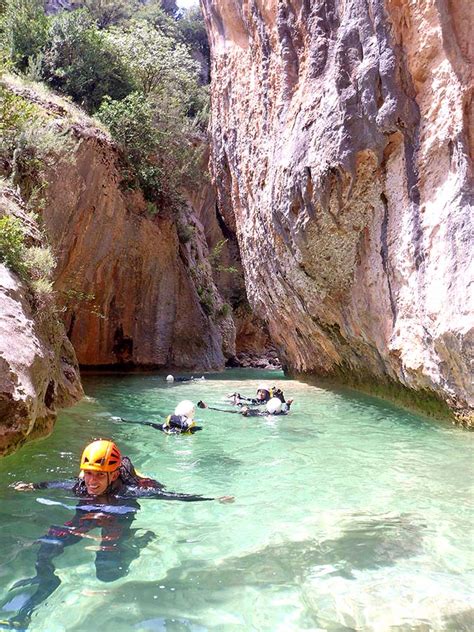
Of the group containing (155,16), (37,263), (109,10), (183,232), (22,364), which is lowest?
→ (22,364)

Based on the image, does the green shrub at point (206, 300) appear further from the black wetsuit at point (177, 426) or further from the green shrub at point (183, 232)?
the black wetsuit at point (177, 426)

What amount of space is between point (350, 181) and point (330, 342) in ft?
17.4

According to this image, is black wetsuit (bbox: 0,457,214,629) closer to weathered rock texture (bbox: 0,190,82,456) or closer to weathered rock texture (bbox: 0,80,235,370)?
weathered rock texture (bbox: 0,190,82,456)

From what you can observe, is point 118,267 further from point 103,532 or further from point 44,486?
point 103,532

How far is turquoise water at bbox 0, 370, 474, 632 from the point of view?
3.18m

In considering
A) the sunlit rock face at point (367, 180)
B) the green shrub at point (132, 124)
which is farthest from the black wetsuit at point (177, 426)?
the green shrub at point (132, 124)

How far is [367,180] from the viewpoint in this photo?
1116 centimetres

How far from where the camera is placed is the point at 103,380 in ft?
60.4

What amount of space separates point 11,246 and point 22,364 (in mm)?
2315

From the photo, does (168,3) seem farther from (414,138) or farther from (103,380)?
(414,138)

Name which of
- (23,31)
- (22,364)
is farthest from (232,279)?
(22,364)

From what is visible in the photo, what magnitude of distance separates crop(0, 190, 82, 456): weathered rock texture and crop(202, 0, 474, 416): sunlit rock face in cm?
613

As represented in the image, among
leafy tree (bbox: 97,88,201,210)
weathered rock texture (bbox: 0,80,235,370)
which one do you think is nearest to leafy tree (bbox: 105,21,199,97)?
leafy tree (bbox: 97,88,201,210)

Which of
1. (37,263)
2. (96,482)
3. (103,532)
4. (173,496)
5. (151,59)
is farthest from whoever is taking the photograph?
(151,59)
